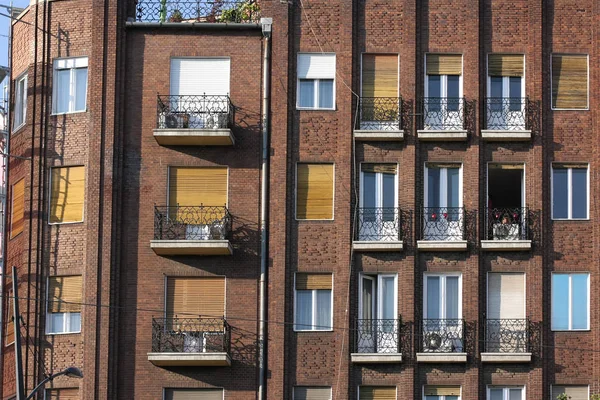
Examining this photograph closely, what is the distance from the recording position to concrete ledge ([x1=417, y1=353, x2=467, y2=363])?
169 ft

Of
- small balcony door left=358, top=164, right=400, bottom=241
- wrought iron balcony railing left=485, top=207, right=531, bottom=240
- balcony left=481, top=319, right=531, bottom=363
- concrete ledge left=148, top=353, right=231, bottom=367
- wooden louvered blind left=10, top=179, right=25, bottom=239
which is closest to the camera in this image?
concrete ledge left=148, top=353, right=231, bottom=367

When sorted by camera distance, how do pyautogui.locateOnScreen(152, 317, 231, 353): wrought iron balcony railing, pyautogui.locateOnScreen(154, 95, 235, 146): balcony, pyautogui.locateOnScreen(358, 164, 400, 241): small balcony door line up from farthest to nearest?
pyautogui.locateOnScreen(358, 164, 400, 241): small balcony door → pyautogui.locateOnScreen(154, 95, 235, 146): balcony → pyautogui.locateOnScreen(152, 317, 231, 353): wrought iron balcony railing

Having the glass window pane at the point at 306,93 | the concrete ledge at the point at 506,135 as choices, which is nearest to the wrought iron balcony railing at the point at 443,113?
the concrete ledge at the point at 506,135

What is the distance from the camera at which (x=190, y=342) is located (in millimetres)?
51906

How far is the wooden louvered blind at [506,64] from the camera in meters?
54.2

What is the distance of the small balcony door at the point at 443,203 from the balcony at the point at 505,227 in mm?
912

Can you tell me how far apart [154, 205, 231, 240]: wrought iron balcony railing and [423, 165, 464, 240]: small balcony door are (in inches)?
251

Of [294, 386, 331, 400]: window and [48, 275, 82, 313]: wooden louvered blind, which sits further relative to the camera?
[48, 275, 82, 313]: wooden louvered blind

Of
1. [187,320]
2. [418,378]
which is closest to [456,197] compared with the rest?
[418,378]

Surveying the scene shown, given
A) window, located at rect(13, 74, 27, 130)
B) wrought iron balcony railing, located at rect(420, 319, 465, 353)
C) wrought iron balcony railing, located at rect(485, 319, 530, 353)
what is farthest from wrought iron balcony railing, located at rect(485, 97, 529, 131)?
window, located at rect(13, 74, 27, 130)

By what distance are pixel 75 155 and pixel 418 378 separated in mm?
13048

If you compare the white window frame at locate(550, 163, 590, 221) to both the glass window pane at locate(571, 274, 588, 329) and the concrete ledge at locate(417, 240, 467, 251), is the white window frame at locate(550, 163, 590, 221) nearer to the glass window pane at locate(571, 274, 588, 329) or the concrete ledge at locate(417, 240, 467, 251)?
the glass window pane at locate(571, 274, 588, 329)

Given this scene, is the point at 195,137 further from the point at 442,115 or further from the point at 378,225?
the point at 442,115

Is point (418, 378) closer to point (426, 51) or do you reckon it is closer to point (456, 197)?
point (456, 197)
